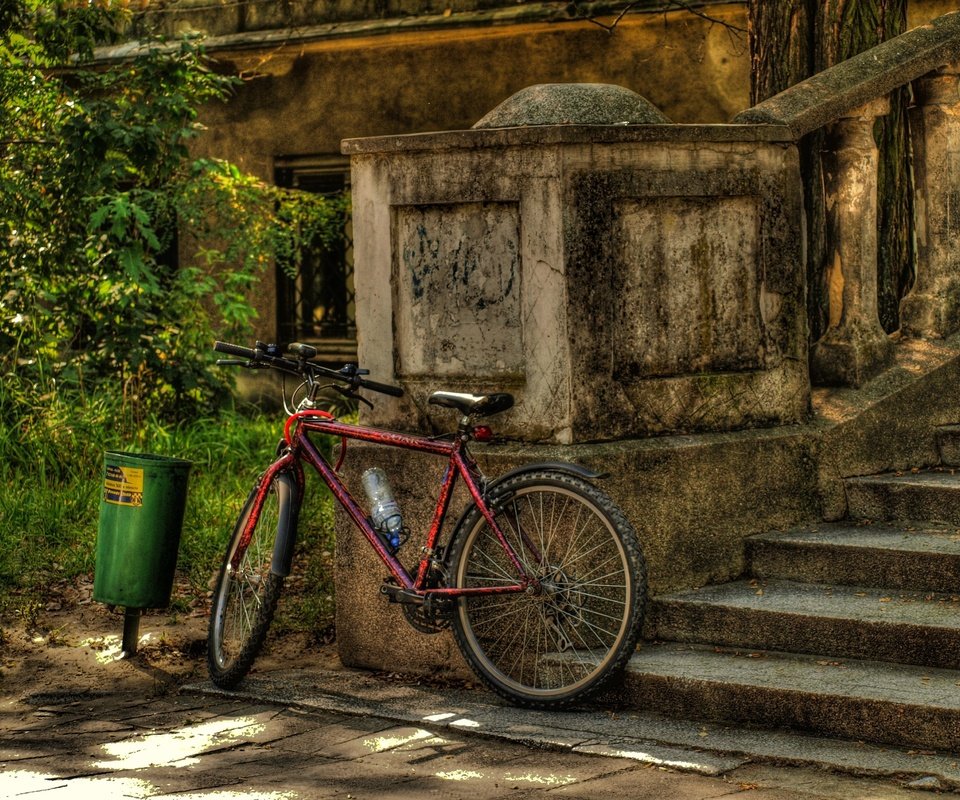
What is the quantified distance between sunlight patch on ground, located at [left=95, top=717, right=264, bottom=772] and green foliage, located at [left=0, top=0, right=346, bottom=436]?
448 cm

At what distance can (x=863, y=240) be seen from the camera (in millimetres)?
6773

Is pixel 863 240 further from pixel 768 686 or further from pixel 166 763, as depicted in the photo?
pixel 166 763

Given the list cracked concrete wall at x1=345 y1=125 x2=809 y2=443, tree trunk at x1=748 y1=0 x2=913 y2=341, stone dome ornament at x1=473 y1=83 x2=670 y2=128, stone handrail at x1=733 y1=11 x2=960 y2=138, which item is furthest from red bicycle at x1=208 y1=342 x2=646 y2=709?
tree trunk at x1=748 y1=0 x2=913 y2=341

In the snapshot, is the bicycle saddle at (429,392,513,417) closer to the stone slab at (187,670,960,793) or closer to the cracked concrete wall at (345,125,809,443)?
the cracked concrete wall at (345,125,809,443)

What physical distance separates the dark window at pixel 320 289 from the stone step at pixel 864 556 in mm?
9641

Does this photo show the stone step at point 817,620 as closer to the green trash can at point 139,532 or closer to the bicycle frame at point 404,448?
the bicycle frame at point 404,448

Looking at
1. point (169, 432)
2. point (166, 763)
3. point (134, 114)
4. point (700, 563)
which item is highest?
point (134, 114)

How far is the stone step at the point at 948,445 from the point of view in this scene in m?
6.82

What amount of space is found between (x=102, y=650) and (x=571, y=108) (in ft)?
10.1

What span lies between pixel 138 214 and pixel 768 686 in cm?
554

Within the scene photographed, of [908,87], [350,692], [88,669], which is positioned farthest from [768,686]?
[908,87]

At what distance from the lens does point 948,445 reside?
683cm

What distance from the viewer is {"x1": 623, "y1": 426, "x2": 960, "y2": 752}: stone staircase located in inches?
203

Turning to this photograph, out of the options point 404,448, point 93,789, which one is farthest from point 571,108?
point 93,789
